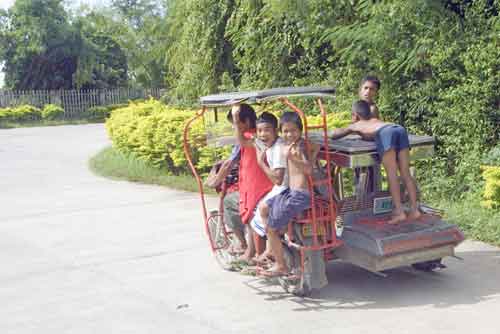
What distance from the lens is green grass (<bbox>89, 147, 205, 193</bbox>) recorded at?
12.3 metres

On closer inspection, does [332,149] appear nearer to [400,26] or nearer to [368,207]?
[368,207]

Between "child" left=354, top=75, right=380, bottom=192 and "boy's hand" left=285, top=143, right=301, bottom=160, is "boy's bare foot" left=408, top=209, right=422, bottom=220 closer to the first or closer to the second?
"child" left=354, top=75, right=380, bottom=192

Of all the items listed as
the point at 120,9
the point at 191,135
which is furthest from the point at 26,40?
the point at 191,135

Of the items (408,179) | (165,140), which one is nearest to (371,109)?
(408,179)

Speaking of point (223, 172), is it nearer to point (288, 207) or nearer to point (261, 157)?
point (261, 157)

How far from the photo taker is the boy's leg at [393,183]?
5.90m

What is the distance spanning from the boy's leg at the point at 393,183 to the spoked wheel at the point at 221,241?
156 centimetres

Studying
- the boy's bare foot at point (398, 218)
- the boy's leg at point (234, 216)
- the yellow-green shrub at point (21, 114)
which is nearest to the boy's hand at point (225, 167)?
the boy's leg at point (234, 216)

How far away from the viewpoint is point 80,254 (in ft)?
26.0

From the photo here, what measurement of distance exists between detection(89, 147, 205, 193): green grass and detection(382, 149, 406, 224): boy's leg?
5950mm

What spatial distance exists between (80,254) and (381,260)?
146 inches

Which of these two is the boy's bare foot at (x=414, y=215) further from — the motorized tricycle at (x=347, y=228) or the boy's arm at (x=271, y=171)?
the boy's arm at (x=271, y=171)

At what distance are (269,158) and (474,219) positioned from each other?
118 inches

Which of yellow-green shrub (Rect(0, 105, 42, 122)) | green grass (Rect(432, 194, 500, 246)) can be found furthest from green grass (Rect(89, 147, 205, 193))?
yellow-green shrub (Rect(0, 105, 42, 122))
